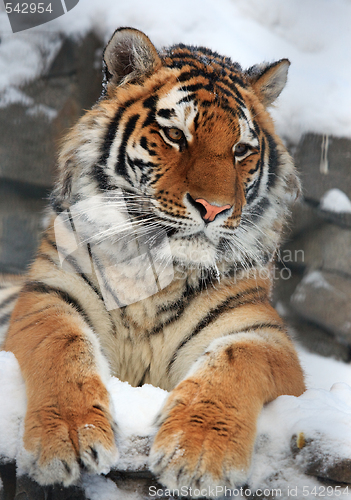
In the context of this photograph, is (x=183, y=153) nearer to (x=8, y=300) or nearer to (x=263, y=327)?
(x=263, y=327)

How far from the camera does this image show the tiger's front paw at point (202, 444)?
625 millimetres

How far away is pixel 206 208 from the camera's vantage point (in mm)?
868

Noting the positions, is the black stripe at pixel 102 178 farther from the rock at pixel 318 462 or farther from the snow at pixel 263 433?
the rock at pixel 318 462

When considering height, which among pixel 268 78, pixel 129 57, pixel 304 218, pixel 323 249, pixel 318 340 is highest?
pixel 129 57

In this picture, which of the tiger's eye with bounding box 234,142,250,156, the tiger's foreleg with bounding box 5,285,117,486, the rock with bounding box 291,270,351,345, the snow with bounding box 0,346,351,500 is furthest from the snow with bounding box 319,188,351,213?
the tiger's foreleg with bounding box 5,285,117,486

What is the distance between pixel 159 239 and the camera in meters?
0.98

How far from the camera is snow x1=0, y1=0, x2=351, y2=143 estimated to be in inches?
51.6

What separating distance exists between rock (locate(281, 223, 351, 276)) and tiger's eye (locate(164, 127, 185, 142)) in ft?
3.97

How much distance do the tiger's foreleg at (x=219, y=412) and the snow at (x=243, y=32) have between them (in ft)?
2.62

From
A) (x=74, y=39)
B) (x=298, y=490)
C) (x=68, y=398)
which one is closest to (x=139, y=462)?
(x=68, y=398)

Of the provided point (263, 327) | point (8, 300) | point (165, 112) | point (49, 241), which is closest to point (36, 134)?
point (8, 300)

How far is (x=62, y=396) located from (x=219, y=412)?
26 centimetres

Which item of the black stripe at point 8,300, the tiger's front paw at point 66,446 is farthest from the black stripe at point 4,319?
the tiger's front paw at point 66,446

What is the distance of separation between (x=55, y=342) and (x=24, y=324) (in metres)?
0.16
